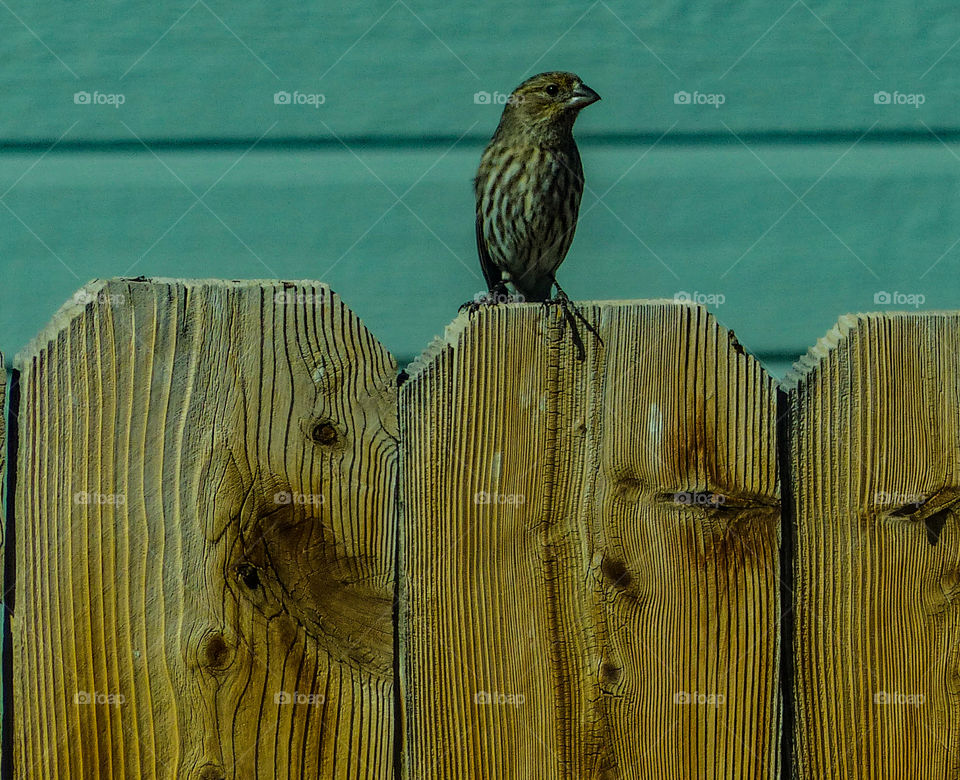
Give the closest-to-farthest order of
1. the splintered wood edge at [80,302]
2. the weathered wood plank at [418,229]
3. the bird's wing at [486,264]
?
the splintered wood edge at [80,302] → the weathered wood plank at [418,229] → the bird's wing at [486,264]

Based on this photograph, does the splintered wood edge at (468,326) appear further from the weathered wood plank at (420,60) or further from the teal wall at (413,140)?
the weathered wood plank at (420,60)

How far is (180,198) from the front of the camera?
291 cm

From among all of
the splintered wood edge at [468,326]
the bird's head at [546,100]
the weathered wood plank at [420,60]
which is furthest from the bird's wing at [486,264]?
the splintered wood edge at [468,326]

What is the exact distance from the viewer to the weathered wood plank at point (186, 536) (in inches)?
60.5

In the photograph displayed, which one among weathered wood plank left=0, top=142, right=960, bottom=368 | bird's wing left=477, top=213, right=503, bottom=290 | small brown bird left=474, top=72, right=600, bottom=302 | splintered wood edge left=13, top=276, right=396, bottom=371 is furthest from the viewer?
bird's wing left=477, top=213, right=503, bottom=290

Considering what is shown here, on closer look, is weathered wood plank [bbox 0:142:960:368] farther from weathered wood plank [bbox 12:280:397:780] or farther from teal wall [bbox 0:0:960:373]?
weathered wood plank [bbox 12:280:397:780]

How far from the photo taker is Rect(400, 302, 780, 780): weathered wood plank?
61.8 inches

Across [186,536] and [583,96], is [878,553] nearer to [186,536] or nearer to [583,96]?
[186,536]

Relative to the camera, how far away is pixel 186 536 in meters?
1.54

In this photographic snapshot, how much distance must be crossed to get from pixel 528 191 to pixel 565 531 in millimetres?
2103

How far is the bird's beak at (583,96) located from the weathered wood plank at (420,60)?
5.2 inches

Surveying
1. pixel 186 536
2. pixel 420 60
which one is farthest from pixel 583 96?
pixel 186 536

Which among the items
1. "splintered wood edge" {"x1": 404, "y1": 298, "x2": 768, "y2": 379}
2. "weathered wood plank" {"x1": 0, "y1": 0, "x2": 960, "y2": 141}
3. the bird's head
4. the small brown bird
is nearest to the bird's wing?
the small brown bird

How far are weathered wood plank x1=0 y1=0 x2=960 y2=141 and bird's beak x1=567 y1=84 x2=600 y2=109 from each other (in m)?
0.13
